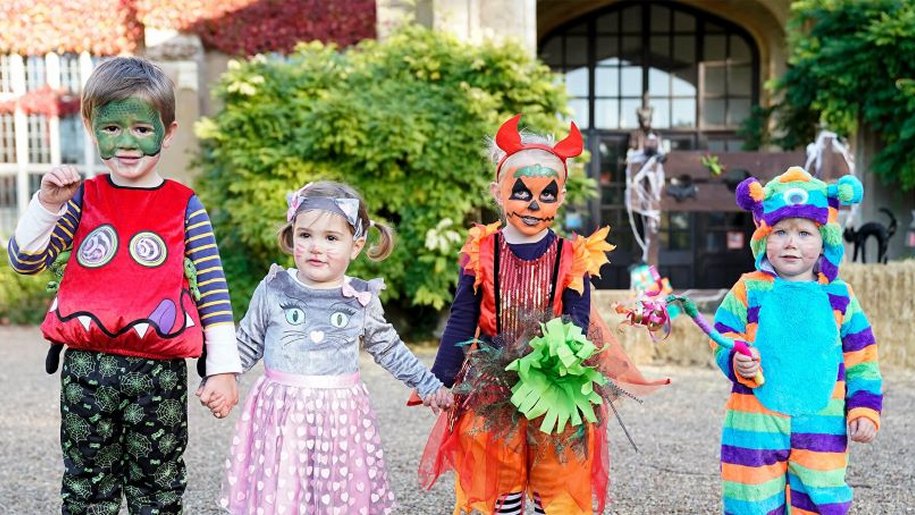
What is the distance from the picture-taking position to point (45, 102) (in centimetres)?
1134

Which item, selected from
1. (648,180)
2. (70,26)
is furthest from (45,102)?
(648,180)

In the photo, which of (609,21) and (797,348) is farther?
(609,21)

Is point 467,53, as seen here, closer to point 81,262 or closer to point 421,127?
point 421,127

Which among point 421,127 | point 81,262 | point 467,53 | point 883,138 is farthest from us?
point 883,138

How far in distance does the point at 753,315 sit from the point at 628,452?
2057mm

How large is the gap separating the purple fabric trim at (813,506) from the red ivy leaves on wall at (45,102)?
10.6 metres

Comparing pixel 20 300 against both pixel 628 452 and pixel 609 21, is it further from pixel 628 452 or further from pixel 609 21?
pixel 628 452

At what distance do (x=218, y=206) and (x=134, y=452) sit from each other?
607 cm

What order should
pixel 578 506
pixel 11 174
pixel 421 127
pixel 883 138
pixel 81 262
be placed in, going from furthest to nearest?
pixel 11 174, pixel 883 138, pixel 421 127, pixel 578 506, pixel 81 262

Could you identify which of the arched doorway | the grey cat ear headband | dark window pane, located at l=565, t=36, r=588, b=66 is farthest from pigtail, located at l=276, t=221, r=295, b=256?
dark window pane, located at l=565, t=36, r=588, b=66

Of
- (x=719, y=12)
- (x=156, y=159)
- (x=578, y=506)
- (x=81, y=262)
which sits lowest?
(x=578, y=506)

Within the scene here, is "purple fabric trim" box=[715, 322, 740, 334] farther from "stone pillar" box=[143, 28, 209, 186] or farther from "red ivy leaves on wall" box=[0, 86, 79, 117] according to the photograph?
"red ivy leaves on wall" box=[0, 86, 79, 117]

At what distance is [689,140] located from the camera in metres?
12.1

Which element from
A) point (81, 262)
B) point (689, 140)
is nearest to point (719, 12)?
point (689, 140)
